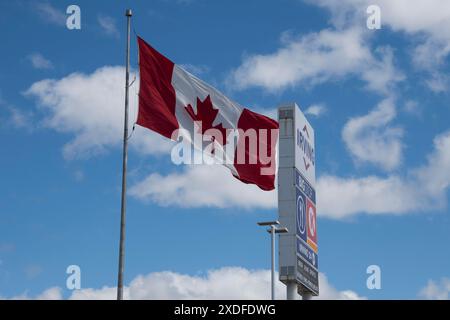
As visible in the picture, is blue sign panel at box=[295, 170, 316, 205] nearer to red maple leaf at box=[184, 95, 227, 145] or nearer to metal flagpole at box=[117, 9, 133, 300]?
red maple leaf at box=[184, 95, 227, 145]

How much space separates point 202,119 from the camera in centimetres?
2566

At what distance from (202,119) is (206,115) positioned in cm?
22

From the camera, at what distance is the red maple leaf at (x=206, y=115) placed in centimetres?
2545

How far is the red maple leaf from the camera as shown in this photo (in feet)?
83.5

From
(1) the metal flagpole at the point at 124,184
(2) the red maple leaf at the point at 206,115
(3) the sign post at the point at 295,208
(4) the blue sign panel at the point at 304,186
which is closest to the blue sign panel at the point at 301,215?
(3) the sign post at the point at 295,208

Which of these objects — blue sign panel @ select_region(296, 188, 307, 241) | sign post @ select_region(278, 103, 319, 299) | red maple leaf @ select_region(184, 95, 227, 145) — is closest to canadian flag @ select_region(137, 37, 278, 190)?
red maple leaf @ select_region(184, 95, 227, 145)

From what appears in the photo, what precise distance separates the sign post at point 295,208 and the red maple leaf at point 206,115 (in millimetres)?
2774

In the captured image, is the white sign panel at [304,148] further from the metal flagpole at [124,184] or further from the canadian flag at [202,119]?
the metal flagpole at [124,184]

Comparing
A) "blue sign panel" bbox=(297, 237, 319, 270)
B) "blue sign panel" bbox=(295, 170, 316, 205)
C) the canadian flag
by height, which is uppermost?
the canadian flag

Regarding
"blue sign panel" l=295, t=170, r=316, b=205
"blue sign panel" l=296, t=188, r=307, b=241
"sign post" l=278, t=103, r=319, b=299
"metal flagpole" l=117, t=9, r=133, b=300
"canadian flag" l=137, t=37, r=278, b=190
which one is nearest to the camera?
"metal flagpole" l=117, t=9, r=133, b=300

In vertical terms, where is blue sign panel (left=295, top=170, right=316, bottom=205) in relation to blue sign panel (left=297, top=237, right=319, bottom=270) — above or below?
above

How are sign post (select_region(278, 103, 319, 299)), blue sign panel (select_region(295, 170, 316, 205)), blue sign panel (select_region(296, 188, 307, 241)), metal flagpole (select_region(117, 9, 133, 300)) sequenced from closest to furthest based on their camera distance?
metal flagpole (select_region(117, 9, 133, 300)), sign post (select_region(278, 103, 319, 299)), blue sign panel (select_region(296, 188, 307, 241)), blue sign panel (select_region(295, 170, 316, 205))

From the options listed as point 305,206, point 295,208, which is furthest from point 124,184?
point 305,206
